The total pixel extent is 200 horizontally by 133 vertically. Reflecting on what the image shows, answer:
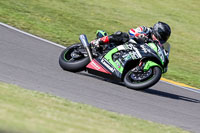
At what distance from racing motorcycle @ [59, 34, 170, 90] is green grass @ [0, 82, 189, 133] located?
7.35 ft

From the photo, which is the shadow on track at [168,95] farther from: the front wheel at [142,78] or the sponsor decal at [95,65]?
the sponsor decal at [95,65]

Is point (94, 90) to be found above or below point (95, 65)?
below

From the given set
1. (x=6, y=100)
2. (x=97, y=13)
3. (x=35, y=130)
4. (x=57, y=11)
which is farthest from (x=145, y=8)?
(x=35, y=130)

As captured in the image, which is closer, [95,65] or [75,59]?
[95,65]

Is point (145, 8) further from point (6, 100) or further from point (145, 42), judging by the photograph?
point (6, 100)

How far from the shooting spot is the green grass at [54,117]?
4.23m

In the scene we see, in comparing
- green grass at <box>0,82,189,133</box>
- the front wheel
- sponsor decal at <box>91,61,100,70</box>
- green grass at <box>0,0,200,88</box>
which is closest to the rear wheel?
sponsor decal at <box>91,61,100,70</box>

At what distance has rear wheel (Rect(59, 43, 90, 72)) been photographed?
28.0 ft

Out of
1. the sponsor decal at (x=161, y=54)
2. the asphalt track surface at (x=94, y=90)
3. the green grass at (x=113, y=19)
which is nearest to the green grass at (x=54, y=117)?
the asphalt track surface at (x=94, y=90)

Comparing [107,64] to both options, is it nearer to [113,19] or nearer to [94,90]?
[94,90]

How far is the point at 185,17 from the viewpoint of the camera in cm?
1928

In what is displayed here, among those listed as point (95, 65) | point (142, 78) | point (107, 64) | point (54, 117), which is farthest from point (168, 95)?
point (54, 117)

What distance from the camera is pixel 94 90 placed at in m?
7.70

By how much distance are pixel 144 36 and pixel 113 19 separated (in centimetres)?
844
